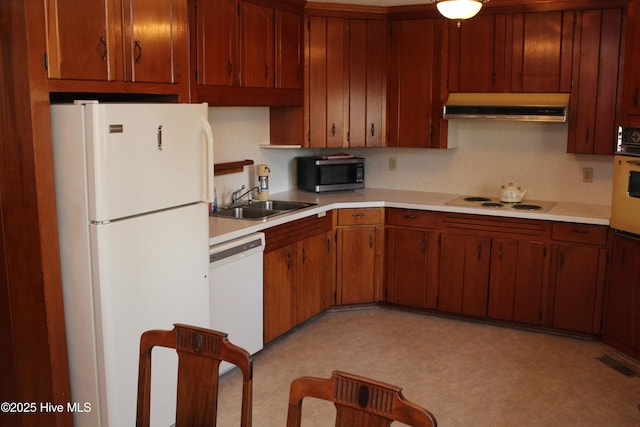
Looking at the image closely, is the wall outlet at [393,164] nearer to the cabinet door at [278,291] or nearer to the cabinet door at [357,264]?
the cabinet door at [357,264]

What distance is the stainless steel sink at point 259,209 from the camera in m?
4.64

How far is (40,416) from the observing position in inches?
116

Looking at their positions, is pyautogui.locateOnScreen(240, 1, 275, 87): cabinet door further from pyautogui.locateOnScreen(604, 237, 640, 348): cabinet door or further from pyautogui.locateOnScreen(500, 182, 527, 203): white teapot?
pyautogui.locateOnScreen(604, 237, 640, 348): cabinet door

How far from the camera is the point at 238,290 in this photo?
3.97m

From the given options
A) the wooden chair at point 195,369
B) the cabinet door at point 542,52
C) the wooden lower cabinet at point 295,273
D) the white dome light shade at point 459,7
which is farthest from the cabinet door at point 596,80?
the wooden chair at point 195,369

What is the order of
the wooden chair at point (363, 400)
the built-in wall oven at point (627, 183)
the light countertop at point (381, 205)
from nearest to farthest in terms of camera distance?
the wooden chair at point (363, 400), the light countertop at point (381, 205), the built-in wall oven at point (627, 183)

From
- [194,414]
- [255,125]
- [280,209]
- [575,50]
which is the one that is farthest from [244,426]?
[575,50]

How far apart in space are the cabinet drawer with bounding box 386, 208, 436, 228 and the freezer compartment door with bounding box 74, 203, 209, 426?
82.9 inches

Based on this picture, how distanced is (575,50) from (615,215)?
4.00ft

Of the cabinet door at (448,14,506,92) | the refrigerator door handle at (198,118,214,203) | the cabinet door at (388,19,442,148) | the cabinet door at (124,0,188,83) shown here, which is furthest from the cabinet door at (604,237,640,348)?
the cabinet door at (124,0,188,83)

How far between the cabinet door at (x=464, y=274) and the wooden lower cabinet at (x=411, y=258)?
73 mm

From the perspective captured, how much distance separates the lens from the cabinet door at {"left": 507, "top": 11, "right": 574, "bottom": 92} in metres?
4.70

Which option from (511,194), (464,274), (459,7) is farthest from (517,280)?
(459,7)

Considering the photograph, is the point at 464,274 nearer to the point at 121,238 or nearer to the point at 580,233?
the point at 580,233
